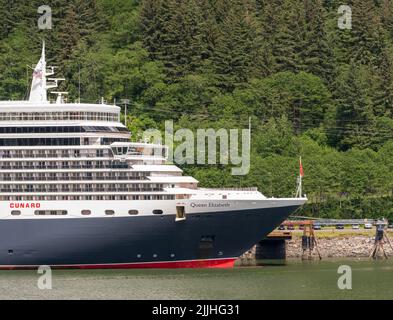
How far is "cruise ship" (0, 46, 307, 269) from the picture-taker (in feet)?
376

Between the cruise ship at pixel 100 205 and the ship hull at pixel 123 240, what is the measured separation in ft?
0.24

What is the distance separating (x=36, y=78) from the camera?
120938mm

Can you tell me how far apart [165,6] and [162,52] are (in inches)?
239

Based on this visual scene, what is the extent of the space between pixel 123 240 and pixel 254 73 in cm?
6141

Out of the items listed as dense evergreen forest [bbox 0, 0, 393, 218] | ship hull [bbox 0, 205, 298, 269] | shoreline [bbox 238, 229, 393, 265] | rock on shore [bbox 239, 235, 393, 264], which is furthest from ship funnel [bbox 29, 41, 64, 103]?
dense evergreen forest [bbox 0, 0, 393, 218]

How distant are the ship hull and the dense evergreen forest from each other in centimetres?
2692

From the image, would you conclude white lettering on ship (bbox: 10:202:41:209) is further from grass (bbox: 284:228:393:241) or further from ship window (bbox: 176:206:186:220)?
grass (bbox: 284:228:393:241)

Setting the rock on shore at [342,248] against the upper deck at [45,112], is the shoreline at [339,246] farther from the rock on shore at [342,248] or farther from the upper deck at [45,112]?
the upper deck at [45,112]

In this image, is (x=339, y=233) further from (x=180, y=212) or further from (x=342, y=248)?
(x=180, y=212)

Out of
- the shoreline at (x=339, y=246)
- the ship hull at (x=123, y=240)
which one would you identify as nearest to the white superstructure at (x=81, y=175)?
the ship hull at (x=123, y=240)

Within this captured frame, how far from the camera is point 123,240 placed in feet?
376

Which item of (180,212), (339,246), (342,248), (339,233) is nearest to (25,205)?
(180,212)

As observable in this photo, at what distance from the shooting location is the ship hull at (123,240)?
376ft

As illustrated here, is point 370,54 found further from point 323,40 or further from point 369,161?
point 369,161
